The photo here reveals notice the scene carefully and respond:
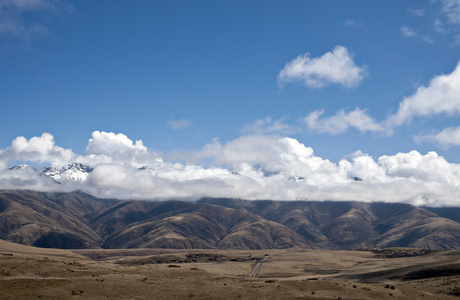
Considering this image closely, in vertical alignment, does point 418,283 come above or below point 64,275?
below

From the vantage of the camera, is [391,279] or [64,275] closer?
[64,275]

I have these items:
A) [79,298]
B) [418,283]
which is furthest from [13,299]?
[418,283]

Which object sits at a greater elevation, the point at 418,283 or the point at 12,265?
the point at 12,265

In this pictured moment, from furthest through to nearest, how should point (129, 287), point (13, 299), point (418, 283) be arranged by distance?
point (418, 283), point (129, 287), point (13, 299)

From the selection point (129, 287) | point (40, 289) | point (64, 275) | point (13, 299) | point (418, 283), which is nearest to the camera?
point (13, 299)

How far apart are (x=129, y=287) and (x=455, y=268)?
106m

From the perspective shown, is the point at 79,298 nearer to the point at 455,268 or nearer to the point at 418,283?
the point at 418,283

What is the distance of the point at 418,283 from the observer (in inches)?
3971

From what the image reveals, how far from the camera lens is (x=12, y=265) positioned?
81.2 metres

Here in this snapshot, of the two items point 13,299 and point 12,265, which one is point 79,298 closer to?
point 13,299

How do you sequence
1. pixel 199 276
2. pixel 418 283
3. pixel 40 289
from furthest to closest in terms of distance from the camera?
pixel 418 283 < pixel 199 276 < pixel 40 289

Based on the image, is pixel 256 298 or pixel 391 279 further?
pixel 391 279

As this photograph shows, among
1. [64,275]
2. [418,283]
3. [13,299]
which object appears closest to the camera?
[13,299]

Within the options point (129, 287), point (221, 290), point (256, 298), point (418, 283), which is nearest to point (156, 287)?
point (129, 287)
